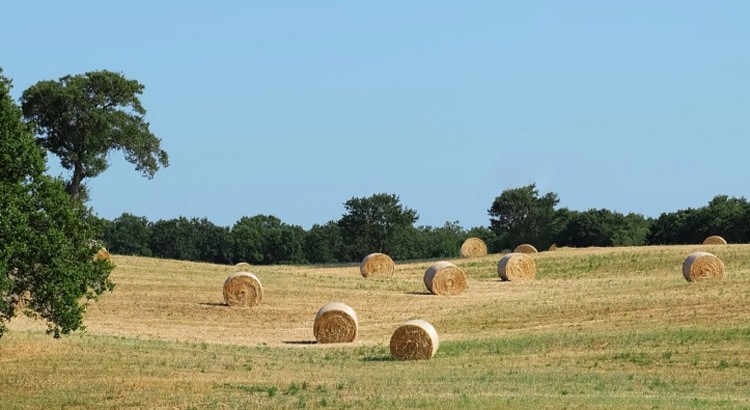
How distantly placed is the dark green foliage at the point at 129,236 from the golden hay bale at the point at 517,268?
192 ft

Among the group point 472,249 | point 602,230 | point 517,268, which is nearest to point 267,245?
point 602,230

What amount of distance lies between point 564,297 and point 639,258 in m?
19.9

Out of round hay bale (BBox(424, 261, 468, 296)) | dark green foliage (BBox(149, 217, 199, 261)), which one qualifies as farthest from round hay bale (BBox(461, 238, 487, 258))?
dark green foliage (BBox(149, 217, 199, 261))

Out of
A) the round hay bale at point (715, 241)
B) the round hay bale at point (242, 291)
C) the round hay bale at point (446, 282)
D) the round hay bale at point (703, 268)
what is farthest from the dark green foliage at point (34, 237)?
the round hay bale at point (715, 241)

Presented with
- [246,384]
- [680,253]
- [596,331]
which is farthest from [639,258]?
[246,384]

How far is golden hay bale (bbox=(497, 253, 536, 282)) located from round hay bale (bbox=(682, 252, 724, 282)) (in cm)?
1299

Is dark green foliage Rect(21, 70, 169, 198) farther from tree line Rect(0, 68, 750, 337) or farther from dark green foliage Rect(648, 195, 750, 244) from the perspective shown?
dark green foliage Rect(648, 195, 750, 244)

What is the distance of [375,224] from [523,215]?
12.7 m

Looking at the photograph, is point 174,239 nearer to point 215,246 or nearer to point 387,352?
point 215,246

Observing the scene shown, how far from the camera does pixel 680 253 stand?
74.8 metres

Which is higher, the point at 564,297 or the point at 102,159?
the point at 102,159

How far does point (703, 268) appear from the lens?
185 feet

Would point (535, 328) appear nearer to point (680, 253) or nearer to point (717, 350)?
point (717, 350)

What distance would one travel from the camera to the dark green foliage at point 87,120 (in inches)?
2901
